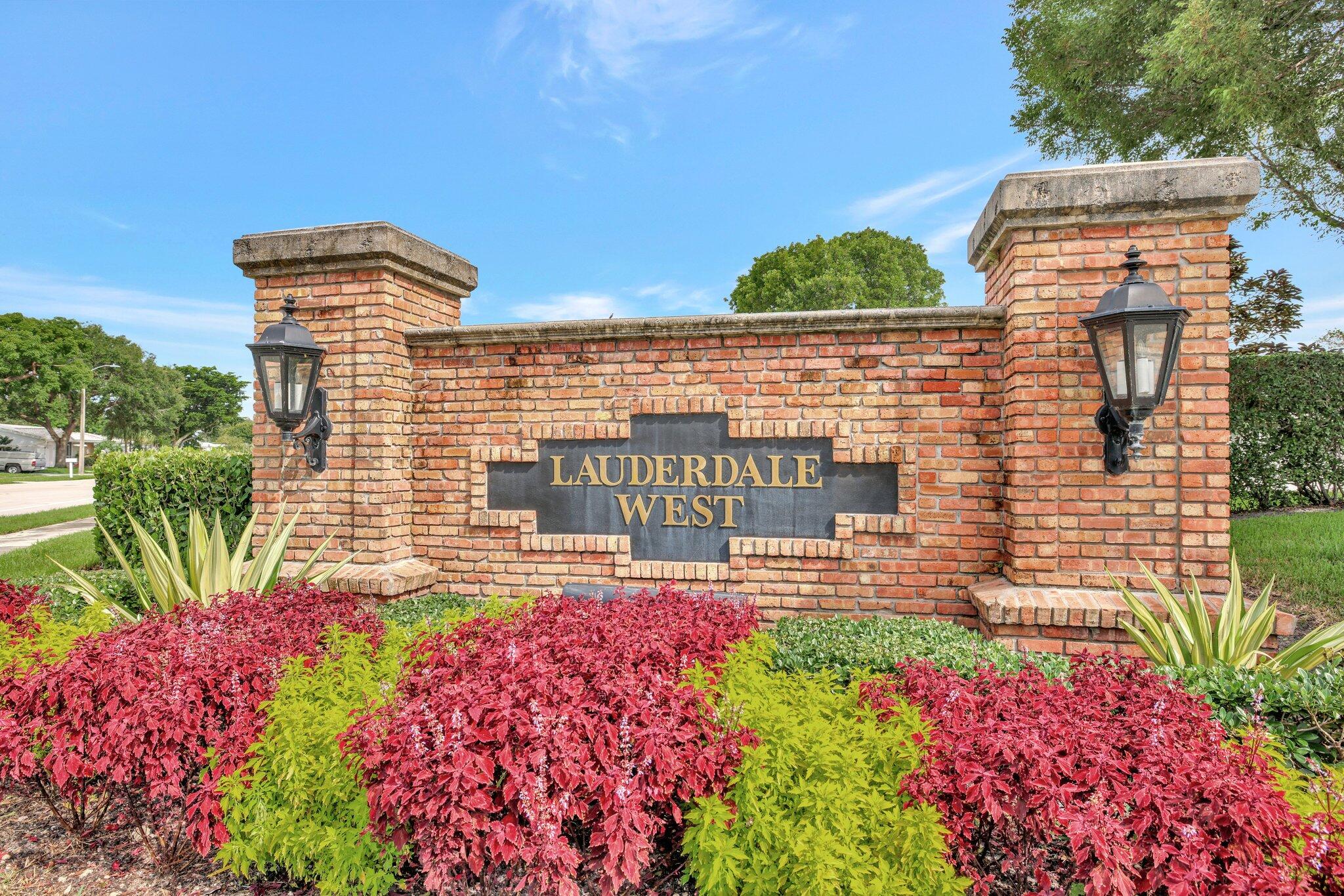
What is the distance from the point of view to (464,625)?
305 cm

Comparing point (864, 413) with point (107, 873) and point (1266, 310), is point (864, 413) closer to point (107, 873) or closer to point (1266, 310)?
point (107, 873)

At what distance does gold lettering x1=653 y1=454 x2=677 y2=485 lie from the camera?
4855 mm

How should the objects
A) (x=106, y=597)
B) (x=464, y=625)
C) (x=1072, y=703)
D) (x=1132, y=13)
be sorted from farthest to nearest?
(x=1132, y=13) < (x=106, y=597) < (x=464, y=625) < (x=1072, y=703)

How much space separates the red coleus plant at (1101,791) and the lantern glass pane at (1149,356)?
1.84 m

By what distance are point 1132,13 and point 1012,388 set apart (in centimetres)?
795

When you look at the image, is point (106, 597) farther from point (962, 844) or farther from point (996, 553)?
point (996, 553)

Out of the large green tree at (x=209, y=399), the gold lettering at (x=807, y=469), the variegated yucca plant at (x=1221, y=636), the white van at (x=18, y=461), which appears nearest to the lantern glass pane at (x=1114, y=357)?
the variegated yucca plant at (x=1221, y=636)

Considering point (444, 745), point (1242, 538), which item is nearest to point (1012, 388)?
point (444, 745)

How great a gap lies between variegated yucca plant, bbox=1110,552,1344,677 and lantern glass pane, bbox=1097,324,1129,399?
104 centimetres

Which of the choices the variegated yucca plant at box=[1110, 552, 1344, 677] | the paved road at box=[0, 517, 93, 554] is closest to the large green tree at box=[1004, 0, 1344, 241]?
the variegated yucca plant at box=[1110, 552, 1344, 677]

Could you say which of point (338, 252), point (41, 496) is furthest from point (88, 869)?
point (41, 496)

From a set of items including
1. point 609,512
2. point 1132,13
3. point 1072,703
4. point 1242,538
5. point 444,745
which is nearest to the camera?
point 444,745

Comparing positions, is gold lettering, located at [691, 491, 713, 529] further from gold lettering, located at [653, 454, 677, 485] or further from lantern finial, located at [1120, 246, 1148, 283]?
lantern finial, located at [1120, 246, 1148, 283]

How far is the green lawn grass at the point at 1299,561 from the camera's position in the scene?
5984 millimetres
